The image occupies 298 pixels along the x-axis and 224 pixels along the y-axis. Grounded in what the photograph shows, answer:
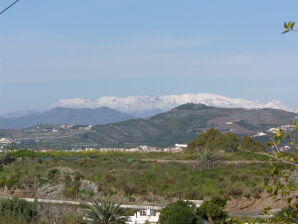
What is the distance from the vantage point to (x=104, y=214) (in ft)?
57.1

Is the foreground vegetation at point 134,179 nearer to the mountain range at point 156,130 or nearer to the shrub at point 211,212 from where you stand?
the shrub at point 211,212

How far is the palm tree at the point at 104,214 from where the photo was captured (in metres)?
17.2

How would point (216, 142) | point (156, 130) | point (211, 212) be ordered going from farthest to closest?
point (156, 130), point (216, 142), point (211, 212)

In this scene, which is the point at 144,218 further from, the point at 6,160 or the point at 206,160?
the point at 6,160

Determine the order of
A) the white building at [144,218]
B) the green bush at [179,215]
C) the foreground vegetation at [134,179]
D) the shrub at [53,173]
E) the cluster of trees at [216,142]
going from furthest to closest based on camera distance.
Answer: the cluster of trees at [216,142] → the shrub at [53,173] → the foreground vegetation at [134,179] → the white building at [144,218] → the green bush at [179,215]

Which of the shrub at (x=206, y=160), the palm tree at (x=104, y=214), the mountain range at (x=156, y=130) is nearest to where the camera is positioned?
the palm tree at (x=104, y=214)

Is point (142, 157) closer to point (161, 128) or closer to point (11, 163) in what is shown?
point (11, 163)

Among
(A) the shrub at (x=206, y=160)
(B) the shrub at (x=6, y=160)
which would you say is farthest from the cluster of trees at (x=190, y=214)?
(B) the shrub at (x=6, y=160)

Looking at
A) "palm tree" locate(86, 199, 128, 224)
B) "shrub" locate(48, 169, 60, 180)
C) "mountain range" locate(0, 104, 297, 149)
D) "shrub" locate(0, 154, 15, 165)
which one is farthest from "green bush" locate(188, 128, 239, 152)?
"mountain range" locate(0, 104, 297, 149)

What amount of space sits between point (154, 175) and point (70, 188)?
19.3ft

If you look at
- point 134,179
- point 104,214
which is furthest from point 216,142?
point 104,214

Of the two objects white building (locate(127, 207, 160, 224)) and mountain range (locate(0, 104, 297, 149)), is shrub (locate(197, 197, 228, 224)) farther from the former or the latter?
mountain range (locate(0, 104, 297, 149))

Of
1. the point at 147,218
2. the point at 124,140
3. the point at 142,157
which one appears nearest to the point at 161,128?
the point at 124,140

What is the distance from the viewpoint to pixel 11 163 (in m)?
37.7
